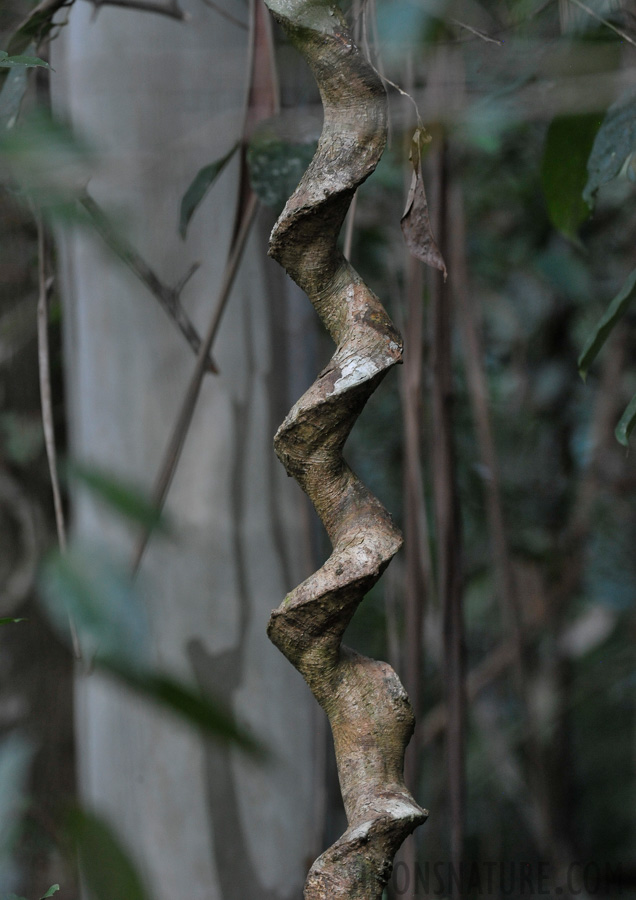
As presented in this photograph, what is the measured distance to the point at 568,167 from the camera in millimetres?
553

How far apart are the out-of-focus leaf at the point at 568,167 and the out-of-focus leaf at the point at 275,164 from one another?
16 cm

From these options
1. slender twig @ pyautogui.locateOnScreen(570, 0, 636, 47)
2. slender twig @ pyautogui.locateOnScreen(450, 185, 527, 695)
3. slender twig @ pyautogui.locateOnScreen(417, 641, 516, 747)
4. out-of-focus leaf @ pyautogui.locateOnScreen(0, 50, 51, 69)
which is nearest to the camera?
out-of-focus leaf @ pyautogui.locateOnScreen(0, 50, 51, 69)

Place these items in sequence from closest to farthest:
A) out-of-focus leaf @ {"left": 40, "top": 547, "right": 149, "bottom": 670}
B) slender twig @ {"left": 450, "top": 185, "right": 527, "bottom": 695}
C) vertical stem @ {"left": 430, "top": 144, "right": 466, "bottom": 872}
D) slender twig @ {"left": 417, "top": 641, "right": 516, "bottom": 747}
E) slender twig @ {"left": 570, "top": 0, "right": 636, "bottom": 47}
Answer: out-of-focus leaf @ {"left": 40, "top": 547, "right": 149, "bottom": 670} < slender twig @ {"left": 570, "top": 0, "right": 636, "bottom": 47} < vertical stem @ {"left": 430, "top": 144, "right": 466, "bottom": 872} < slender twig @ {"left": 450, "top": 185, "right": 527, "bottom": 695} < slender twig @ {"left": 417, "top": 641, "right": 516, "bottom": 747}

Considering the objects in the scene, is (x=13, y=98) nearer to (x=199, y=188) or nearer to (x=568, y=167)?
(x=199, y=188)

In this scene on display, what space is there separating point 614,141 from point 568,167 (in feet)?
0.20

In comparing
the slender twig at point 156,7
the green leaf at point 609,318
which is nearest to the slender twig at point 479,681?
the green leaf at point 609,318

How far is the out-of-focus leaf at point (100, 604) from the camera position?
0.23 metres

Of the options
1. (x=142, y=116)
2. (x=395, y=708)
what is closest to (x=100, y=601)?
(x=395, y=708)

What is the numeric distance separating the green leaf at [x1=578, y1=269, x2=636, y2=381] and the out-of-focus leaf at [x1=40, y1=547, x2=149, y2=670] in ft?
0.99

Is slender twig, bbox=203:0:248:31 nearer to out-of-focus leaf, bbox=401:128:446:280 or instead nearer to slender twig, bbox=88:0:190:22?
slender twig, bbox=88:0:190:22

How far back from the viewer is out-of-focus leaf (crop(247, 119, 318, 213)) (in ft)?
1.68

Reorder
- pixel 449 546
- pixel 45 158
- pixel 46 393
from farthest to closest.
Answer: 1. pixel 449 546
2. pixel 46 393
3. pixel 45 158

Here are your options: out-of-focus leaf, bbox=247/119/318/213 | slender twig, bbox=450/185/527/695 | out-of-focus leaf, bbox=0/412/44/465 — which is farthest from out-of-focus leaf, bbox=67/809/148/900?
slender twig, bbox=450/185/527/695

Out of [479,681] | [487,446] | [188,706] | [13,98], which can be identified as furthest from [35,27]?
[479,681]
